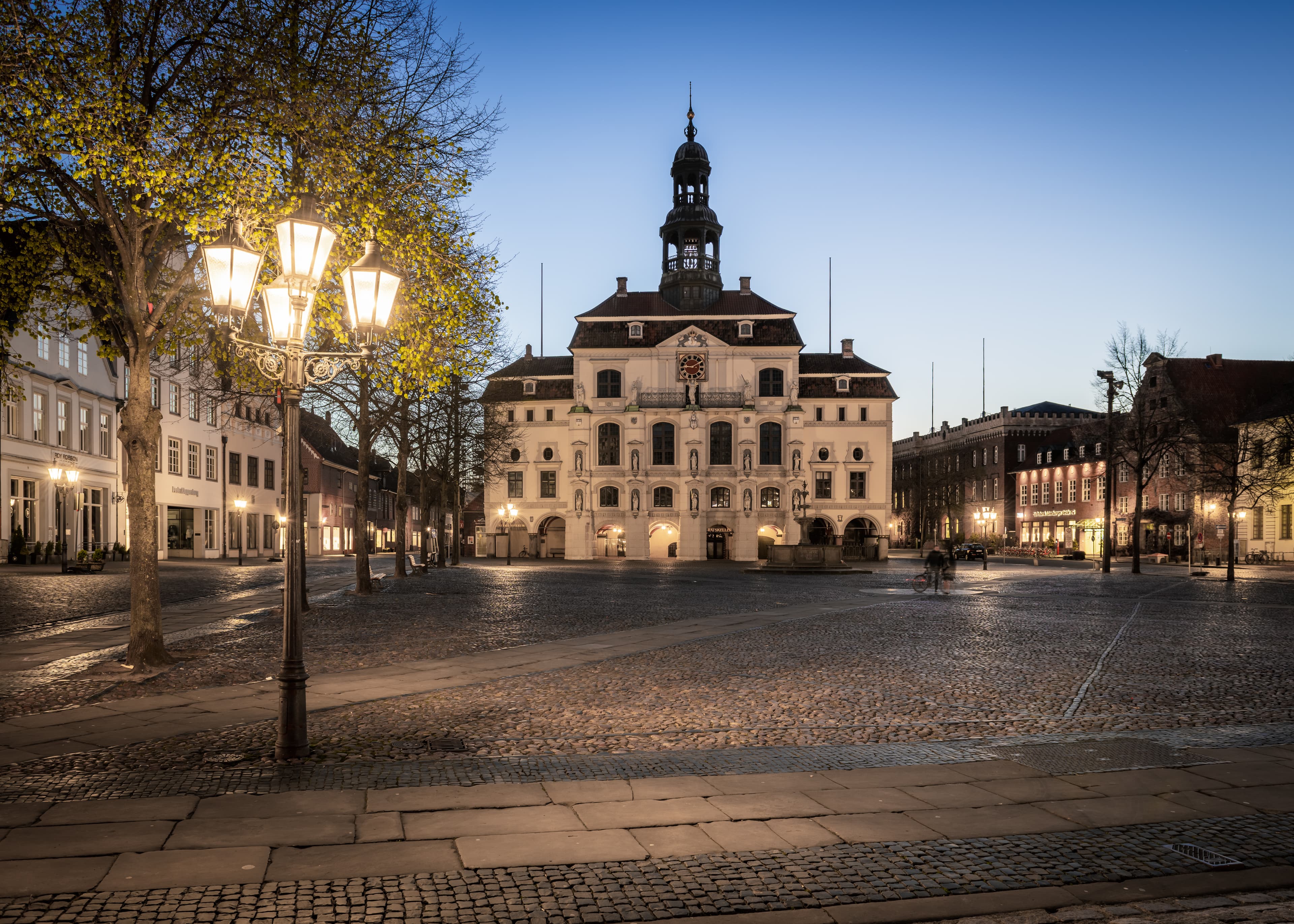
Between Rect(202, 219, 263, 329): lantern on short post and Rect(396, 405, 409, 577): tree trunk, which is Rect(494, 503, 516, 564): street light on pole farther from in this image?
Rect(202, 219, 263, 329): lantern on short post

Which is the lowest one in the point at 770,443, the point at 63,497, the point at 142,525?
the point at 63,497

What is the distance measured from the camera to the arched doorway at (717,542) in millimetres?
69375

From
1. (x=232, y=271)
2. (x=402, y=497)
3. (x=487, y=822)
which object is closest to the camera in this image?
(x=487, y=822)

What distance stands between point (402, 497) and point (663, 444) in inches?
1464

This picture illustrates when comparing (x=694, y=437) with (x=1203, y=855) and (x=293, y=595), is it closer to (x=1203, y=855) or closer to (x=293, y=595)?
(x=293, y=595)

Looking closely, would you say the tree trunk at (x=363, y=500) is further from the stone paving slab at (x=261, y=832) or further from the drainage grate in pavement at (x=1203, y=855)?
the drainage grate in pavement at (x=1203, y=855)

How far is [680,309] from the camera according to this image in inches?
2849

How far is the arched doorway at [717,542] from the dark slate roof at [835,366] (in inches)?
506

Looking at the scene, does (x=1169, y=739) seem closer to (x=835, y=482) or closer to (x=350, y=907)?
(x=350, y=907)

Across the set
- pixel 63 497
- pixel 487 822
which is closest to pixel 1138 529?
pixel 487 822

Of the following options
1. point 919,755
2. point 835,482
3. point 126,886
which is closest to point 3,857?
point 126,886

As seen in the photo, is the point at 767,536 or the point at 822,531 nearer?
the point at 767,536

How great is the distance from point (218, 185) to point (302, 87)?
1.59 metres

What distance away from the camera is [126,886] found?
4.86 m
